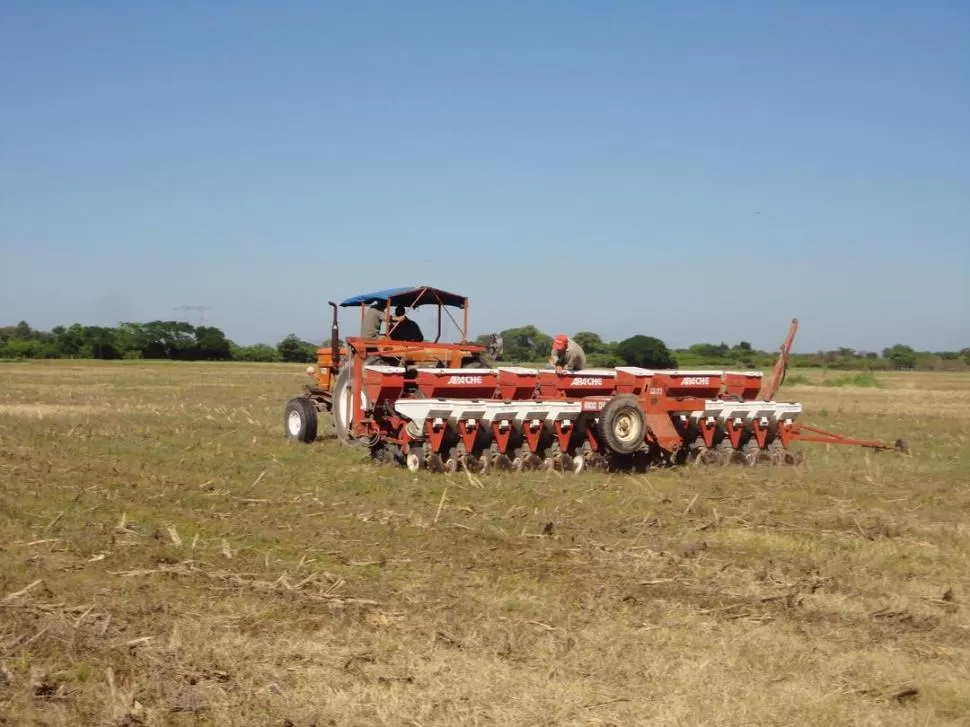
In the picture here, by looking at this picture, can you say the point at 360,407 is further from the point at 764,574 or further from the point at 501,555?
the point at 764,574

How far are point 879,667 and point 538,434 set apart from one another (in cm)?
677

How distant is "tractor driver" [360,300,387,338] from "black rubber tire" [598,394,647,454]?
376 centimetres

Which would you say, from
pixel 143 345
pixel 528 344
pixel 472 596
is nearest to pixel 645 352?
pixel 528 344

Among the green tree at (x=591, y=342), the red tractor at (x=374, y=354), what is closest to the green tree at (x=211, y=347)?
the green tree at (x=591, y=342)

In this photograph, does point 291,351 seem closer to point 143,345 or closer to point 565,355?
point 143,345

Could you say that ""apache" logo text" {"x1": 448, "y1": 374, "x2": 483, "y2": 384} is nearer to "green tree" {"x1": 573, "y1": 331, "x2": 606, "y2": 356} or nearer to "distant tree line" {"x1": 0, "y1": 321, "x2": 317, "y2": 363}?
"green tree" {"x1": 573, "y1": 331, "x2": 606, "y2": 356}

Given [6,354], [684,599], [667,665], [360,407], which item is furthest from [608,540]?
[6,354]

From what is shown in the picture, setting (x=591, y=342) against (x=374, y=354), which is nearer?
(x=374, y=354)

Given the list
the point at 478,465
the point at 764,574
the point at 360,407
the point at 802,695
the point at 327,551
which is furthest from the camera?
the point at 360,407

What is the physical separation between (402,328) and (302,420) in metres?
2.00

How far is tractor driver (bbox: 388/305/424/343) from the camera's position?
14.3 m

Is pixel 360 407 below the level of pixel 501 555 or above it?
above

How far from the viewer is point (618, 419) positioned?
11930 mm

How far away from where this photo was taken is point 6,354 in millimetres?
61969
